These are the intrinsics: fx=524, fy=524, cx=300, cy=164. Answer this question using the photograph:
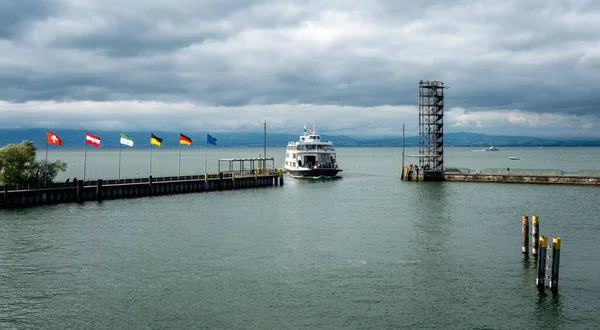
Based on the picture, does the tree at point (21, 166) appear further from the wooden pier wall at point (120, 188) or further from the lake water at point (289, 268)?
the lake water at point (289, 268)

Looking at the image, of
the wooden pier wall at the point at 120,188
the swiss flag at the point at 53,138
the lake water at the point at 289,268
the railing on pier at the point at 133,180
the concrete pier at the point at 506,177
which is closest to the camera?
the lake water at the point at 289,268

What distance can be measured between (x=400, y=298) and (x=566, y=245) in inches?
726

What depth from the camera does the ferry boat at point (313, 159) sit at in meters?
103

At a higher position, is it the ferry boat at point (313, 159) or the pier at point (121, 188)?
the ferry boat at point (313, 159)

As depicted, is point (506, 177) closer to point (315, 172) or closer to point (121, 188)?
point (315, 172)

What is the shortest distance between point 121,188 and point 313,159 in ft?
154

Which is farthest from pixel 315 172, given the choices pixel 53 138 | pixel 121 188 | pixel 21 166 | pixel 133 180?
pixel 21 166

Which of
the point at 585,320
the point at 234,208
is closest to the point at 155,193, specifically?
the point at 234,208

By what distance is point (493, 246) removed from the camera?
39.6 m

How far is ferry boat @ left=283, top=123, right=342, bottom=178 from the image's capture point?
103062 millimetres

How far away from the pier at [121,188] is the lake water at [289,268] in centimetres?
330

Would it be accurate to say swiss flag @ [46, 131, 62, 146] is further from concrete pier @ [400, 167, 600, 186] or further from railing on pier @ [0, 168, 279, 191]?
concrete pier @ [400, 167, 600, 186]

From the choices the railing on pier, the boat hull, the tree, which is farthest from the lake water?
the boat hull

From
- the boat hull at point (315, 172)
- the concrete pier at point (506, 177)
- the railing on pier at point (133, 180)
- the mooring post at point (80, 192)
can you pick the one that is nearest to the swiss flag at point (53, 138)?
the railing on pier at point (133, 180)
